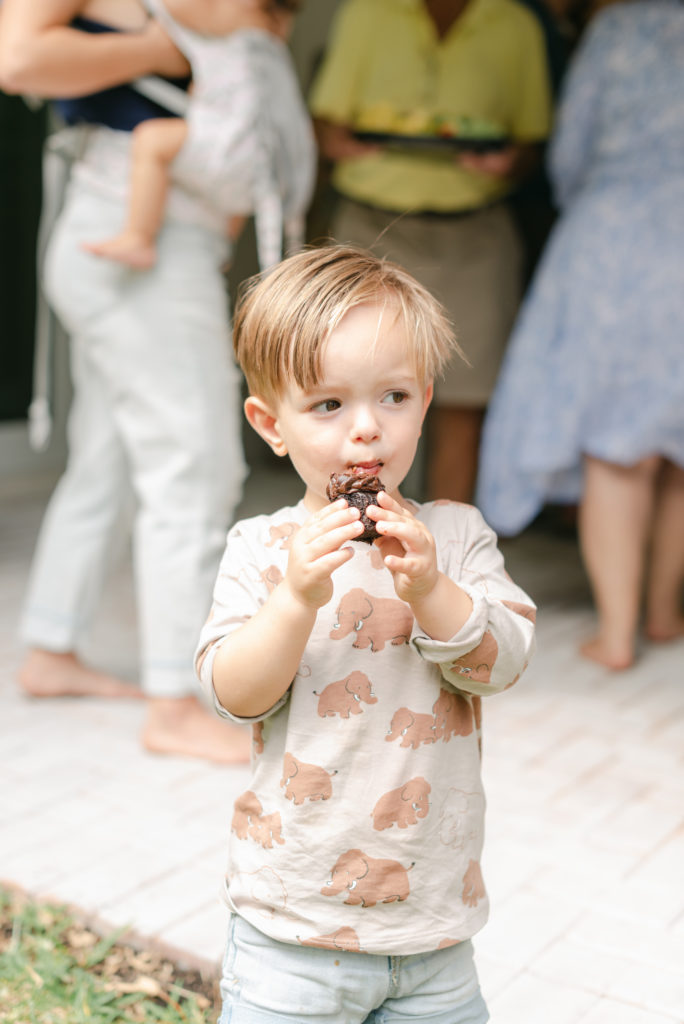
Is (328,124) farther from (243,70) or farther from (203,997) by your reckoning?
(203,997)

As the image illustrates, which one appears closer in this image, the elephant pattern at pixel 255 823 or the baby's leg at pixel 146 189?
the elephant pattern at pixel 255 823

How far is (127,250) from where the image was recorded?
7.28 feet

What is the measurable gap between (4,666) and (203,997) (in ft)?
5.03

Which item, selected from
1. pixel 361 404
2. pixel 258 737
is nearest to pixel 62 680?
pixel 258 737

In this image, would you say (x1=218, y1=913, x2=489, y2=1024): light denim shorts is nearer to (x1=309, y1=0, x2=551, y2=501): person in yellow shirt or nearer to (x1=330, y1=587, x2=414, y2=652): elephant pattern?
(x1=330, y1=587, x2=414, y2=652): elephant pattern

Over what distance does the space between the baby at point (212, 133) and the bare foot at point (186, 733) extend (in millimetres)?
918

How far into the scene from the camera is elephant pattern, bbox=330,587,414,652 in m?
1.19

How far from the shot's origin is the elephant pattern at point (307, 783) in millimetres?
1175

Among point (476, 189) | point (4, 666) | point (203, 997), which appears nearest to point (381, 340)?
point (203, 997)

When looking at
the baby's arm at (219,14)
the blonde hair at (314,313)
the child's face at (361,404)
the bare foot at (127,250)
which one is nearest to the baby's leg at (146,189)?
the bare foot at (127,250)

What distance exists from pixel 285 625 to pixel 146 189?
4.46 feet

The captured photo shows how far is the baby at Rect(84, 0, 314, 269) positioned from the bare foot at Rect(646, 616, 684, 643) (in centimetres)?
175

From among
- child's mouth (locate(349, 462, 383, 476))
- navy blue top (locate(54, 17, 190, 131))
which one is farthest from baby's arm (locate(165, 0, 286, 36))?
child's mouth (locate(349, 462, 383, 476))

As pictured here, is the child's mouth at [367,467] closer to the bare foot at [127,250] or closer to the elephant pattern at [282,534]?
the elephant pattern at [282,534]
